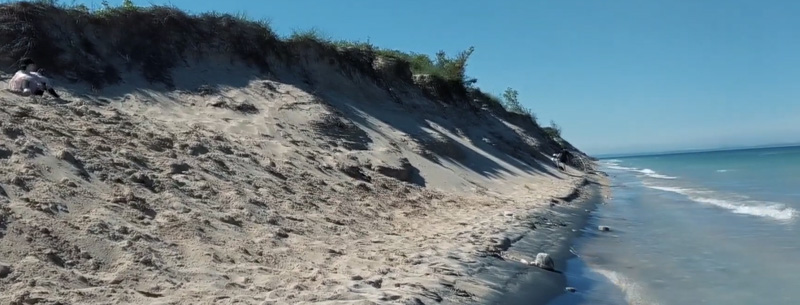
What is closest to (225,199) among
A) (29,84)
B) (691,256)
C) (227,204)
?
(227,204)

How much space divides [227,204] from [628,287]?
4.15 meters

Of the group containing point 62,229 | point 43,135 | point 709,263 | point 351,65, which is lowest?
point 709,263

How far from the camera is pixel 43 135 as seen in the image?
19.4 ft

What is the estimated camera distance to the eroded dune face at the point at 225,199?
417 centimetres

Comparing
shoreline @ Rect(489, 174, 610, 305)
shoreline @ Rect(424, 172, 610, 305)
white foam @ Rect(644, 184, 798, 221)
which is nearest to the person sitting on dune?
shoreline @ Rect(424, 172, 610, 305)

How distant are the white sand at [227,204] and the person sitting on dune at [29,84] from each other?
333mm

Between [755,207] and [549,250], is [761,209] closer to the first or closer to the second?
[755,207]

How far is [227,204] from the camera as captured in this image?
6.05m

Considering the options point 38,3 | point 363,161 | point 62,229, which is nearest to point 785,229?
point 363,161

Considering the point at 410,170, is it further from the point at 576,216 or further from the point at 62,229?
the point at 62,229

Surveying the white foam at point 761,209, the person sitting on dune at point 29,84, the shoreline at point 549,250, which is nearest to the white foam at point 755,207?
the white foam at point 761,209

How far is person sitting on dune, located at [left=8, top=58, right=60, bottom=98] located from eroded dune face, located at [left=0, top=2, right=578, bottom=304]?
26 centimetres

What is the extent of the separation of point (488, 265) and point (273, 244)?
7.06ft

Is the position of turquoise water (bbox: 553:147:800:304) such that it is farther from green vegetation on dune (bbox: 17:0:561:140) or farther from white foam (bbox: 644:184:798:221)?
green vegetation on dune (bbox: 17:0:561:140)
